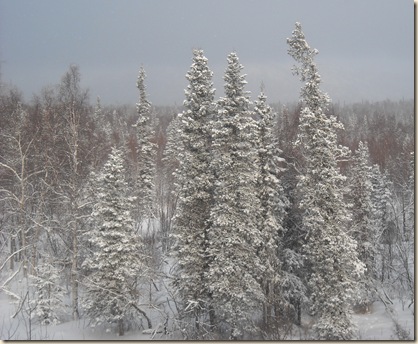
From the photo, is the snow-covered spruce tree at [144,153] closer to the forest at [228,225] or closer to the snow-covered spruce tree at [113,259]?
the forest at [228,225]

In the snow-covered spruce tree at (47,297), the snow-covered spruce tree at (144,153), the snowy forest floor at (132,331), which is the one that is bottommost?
the snowy forest floor at (132,331)

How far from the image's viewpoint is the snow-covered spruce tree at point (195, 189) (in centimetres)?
2352

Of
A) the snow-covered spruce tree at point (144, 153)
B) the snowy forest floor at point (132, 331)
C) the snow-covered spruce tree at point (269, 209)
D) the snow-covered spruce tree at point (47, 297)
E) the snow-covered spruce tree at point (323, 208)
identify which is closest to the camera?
the snowy forest floor at point (132, 331)

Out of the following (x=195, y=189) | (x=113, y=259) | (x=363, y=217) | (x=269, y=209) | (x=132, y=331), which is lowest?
(x=132, y=331)

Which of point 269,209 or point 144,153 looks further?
point 144,153

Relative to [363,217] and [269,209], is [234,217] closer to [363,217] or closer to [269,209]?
[269,209]

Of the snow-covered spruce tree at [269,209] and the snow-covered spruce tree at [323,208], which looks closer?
the snow-covered spruce tree at [323,208]

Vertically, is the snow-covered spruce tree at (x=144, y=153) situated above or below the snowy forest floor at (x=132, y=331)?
above

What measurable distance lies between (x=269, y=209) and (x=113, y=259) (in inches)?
388

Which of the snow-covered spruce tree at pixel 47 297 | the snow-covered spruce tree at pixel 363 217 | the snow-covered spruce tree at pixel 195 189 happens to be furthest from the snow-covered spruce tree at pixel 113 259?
the snow-covered spruce tree at pixel 363 217

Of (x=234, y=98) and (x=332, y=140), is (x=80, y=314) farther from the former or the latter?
(x=332, y=140)

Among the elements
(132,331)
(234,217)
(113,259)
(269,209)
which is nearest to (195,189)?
(234,217)

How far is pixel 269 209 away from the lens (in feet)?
80.3

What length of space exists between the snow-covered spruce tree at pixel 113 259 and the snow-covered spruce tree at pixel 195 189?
3010 mm
